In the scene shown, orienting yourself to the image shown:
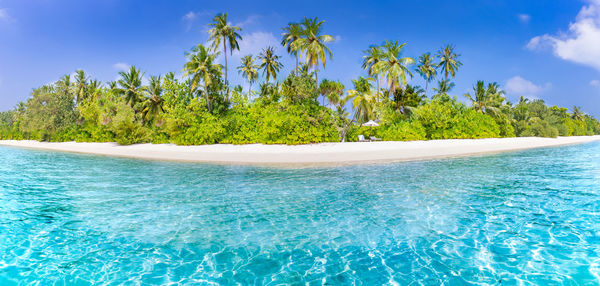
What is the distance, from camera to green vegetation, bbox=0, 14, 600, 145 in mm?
28359

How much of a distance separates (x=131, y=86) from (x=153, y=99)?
4.90 meters

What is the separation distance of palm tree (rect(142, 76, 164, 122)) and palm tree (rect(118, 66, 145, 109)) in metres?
2.02

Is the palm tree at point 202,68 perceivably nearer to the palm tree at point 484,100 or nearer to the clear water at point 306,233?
the clear water at point 306,233

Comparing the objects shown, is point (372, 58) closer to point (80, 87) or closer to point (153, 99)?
point (153, 99)

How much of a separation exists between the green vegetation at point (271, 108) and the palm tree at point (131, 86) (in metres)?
0.12

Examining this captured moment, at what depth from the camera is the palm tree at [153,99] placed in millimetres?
37188

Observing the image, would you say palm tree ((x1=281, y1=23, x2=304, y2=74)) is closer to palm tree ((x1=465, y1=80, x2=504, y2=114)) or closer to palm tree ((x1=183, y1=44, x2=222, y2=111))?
palm tree ((x1=183, y1=44, x2=222, y2=111))

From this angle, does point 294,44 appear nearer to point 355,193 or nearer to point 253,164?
point 253,164

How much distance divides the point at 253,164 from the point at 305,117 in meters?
10.4

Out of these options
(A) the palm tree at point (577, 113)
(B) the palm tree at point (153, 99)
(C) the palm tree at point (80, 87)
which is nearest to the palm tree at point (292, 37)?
(B) the palm tree at point (153, 99)

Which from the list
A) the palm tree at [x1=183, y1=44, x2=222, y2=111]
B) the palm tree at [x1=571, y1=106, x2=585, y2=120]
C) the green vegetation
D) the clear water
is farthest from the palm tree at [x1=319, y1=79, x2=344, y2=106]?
the palm tree at [x1=571, y1=106, x2=585, y2=120]

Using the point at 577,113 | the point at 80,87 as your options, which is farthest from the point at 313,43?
the point at 577,113

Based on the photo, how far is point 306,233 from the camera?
6.27 meters

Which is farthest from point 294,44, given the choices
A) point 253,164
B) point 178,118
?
point 253,164
